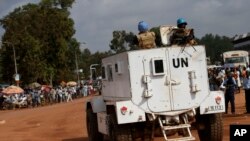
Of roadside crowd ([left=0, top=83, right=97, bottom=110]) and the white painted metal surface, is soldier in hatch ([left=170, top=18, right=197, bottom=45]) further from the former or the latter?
roadside crowd ([left=0, top=83, right=97, bottom=110])

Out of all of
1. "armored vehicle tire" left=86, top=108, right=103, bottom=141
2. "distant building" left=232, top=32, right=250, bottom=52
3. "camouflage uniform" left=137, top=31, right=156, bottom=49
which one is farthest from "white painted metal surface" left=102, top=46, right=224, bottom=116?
"distant building" left=232, top=32, right=250, bottom=52

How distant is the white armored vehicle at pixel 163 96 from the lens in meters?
11.0

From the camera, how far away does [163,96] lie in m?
11.2

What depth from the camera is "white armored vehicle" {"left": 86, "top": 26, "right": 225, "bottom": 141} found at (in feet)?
36.2

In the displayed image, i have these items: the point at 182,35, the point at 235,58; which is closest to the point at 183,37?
the point at 182,35

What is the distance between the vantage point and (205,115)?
463 inches

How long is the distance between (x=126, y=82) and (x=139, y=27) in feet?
4.87

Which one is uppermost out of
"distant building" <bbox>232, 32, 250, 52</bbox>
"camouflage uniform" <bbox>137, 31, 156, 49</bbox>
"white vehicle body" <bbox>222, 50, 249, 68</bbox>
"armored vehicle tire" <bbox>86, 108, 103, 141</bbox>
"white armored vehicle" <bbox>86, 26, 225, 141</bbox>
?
"distant building" <bbox>232, 32, 250, 52</bbox>

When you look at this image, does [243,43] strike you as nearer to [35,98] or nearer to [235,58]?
[235,58]

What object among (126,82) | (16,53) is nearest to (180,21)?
(126,82)

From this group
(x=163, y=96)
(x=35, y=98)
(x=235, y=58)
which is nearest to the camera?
(x=163, y=96)

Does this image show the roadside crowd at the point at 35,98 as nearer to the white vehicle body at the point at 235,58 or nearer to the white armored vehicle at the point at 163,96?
the white vehicle body at the point at 235,58

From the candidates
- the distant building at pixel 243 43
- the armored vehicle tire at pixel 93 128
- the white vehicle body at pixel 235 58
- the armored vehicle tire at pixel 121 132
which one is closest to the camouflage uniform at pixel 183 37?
the armored vehicle tire at pixel 121 132

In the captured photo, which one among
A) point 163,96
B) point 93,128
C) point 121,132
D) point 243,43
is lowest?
point 93,128
